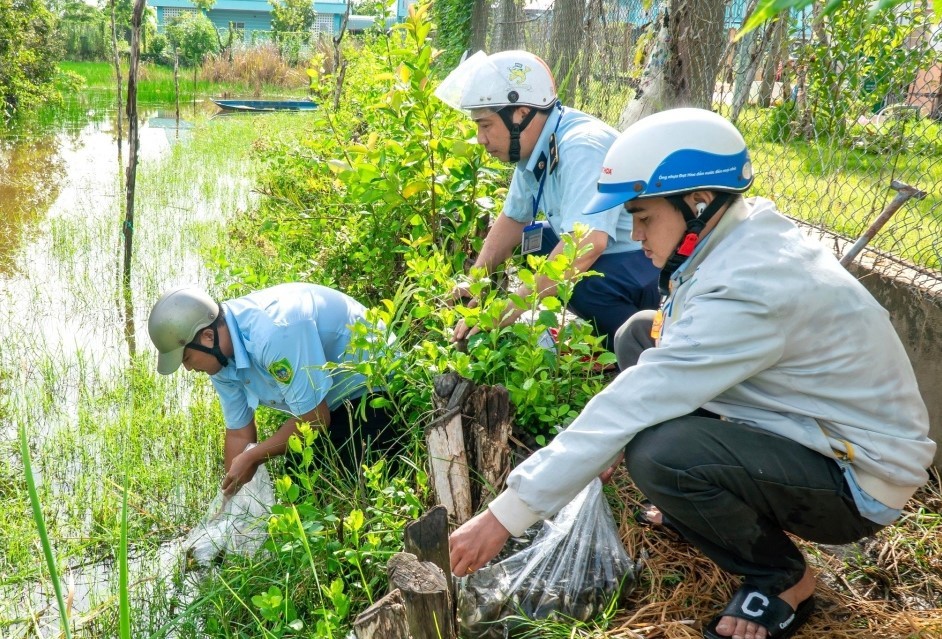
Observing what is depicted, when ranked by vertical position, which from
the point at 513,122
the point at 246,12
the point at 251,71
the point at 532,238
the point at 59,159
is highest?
the point at 246,12

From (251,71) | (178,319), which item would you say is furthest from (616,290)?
(251,71)

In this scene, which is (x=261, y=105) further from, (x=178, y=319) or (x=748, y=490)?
(x=748, y=490)

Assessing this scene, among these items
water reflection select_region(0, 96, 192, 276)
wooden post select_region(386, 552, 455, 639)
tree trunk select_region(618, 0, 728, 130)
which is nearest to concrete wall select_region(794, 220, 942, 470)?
tree trunk select_region(618, 0, 728, 130)

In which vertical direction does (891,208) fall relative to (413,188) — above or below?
above

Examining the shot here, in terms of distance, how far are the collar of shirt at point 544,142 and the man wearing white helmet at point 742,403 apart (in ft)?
4.36

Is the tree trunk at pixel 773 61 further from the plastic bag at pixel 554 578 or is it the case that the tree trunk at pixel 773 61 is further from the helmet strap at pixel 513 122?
the plastic bag at pixel 554 578

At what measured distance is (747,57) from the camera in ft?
13.6

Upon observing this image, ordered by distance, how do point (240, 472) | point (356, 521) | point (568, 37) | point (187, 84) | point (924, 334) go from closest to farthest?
point (356, 521) < point (924, 334) < point (240, 472) < point (568, 37) < point (187, 84)

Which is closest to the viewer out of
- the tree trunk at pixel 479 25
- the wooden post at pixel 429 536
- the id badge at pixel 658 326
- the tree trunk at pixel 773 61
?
the wooden post at pixel 429 536

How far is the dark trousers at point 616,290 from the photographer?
130 inches

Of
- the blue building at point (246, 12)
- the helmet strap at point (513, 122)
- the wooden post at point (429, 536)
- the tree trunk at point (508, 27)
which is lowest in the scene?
the wooden post at point (429, 536)

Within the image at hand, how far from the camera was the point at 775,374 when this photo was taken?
1.96m

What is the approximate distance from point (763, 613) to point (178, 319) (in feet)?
7.34

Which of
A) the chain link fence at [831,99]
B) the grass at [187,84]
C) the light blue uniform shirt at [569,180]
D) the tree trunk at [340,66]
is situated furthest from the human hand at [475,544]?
the grass at [187,84]
